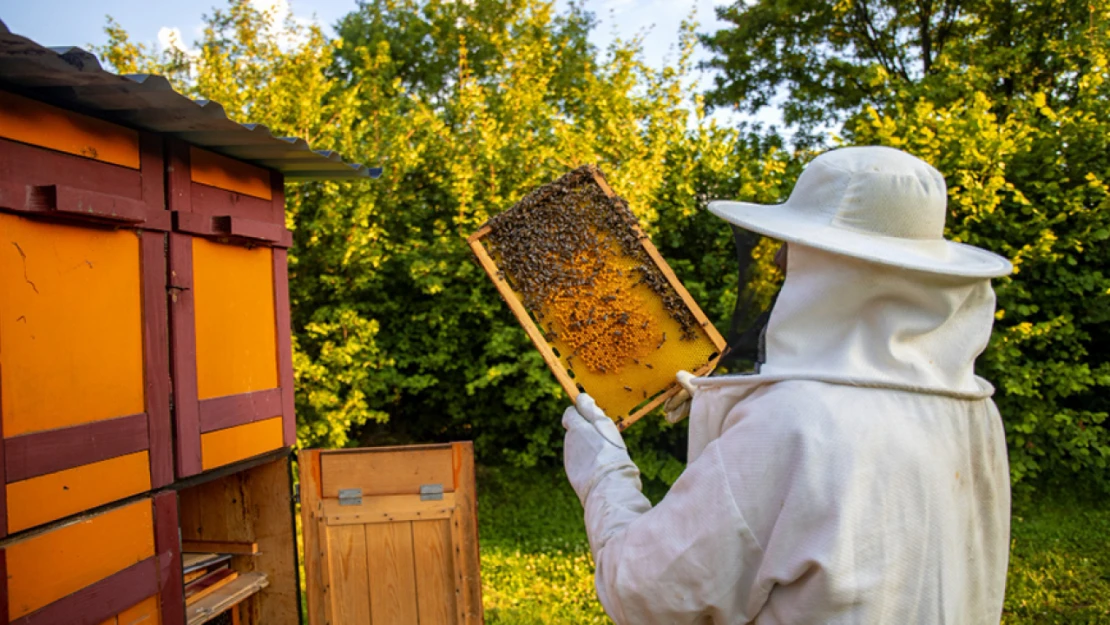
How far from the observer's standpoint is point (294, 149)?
10.8ft

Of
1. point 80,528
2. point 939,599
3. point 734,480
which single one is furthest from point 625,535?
point 80,528

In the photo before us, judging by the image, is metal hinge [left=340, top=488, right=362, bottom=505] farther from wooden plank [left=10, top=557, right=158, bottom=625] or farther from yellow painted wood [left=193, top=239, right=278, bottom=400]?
wooden plank [left=10, top=557, right=158, bottom=625]

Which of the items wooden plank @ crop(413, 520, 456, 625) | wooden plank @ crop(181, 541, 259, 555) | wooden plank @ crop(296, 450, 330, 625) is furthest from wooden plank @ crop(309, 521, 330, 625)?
wooden plank @ crop(181, 541, 259, 555)

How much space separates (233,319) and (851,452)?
9.20 ft

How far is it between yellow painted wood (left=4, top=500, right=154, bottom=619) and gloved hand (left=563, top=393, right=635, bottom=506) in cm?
165

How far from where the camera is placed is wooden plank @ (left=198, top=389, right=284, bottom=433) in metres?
3.15

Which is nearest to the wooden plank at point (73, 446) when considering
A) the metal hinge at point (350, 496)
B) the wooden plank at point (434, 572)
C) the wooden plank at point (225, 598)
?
the wooden plank at point (225, 598)

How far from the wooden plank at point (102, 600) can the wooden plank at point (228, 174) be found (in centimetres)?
151

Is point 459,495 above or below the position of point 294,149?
below

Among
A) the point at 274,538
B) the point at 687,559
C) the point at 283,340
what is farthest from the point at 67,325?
the point at 687,559

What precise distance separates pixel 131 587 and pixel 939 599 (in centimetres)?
260

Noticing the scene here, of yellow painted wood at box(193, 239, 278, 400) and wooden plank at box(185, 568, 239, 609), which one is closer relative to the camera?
yellow painted wood at box(193, 239, 278, 400)

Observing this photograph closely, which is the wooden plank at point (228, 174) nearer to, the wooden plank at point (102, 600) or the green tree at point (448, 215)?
the wooden plank at point (102, 600)

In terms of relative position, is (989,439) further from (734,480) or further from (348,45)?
(348,45)
